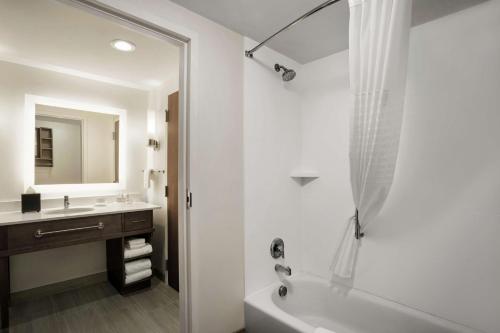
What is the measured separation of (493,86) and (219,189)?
5.27 ft

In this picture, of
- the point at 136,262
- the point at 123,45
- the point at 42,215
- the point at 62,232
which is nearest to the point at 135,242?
the point at 136,262

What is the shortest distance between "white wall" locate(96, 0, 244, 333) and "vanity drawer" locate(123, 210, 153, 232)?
1.28 meters

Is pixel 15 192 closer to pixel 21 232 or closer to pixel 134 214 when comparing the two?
pixel 21 232

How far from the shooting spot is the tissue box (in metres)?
2.18

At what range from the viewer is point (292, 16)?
4.77ft

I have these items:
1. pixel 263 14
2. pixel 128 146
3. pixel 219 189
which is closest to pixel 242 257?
pixel 219 189

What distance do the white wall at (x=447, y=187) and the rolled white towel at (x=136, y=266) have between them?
198 cm

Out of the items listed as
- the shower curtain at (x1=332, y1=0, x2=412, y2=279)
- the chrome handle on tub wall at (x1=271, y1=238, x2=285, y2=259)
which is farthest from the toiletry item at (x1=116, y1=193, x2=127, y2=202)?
the shower curtain at (x1=332, y1=0, x2=412, y2=279)

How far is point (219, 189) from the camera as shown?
1.53 metres

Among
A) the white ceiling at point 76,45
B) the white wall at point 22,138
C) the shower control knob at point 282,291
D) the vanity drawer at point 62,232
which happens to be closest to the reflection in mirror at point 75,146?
the white wall at point 22,138

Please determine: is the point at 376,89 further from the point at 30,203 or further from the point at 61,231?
the point at 30,203

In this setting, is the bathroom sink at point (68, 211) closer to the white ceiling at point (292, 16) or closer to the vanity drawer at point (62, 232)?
the vanity drawer at point (62, 232)

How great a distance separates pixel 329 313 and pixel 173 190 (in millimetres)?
1795

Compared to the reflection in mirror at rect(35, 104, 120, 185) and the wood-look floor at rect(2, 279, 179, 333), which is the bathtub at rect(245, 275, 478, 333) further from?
the reflection in mirror at rect(35, 104, 120, 185)
